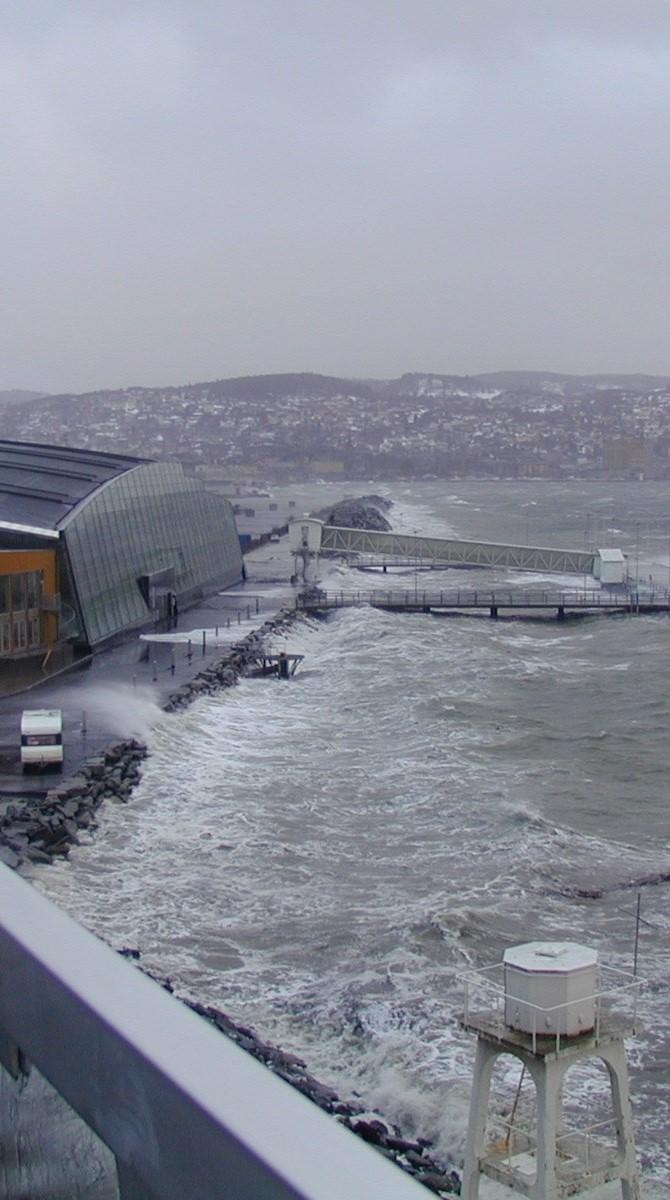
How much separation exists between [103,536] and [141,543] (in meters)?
3.87

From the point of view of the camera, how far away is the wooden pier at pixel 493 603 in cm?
4756

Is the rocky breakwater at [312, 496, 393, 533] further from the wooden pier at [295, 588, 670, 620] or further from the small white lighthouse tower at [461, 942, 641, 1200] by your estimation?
the small white lighthouse tower at [461, 942, 641, 1200]

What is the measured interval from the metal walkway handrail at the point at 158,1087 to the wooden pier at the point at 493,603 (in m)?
43.7

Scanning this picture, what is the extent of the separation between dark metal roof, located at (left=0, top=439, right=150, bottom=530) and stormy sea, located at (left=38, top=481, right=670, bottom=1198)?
6978mm

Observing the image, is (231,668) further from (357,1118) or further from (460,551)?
(460,551)

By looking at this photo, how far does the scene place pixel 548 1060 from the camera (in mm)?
8062

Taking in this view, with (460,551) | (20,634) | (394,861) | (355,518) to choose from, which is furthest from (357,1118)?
(355,518)

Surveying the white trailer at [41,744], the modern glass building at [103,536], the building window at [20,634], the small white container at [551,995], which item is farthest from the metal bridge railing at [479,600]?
the small white container at [551,995]

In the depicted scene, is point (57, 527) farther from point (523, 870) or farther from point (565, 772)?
point (523, 870)

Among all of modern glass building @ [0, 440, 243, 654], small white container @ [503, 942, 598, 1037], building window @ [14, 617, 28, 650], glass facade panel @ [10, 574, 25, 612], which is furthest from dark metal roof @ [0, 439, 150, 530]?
small white container @ [503, 942, 598, 1037]

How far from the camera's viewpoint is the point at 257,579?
56.4 m

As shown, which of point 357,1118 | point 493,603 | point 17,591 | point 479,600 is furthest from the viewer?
point 479,600

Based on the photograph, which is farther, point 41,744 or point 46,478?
point 46,478

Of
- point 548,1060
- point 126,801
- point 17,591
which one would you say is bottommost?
point 126,801
